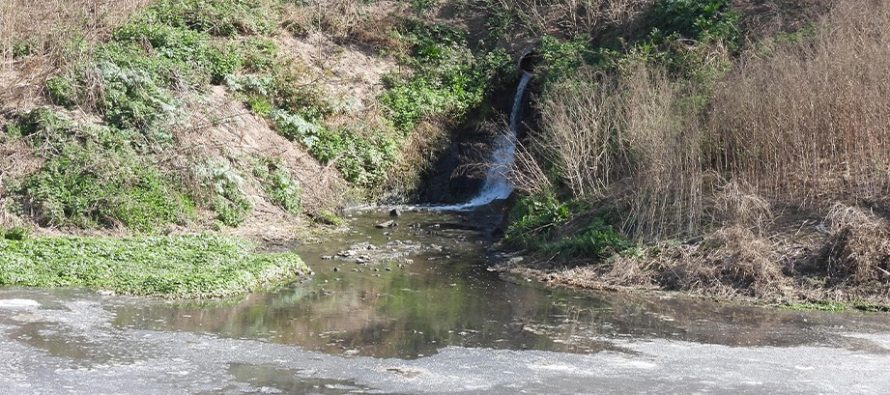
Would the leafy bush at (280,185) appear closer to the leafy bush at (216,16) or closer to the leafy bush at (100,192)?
the leafy bush at (100,192)

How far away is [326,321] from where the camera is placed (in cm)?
1380

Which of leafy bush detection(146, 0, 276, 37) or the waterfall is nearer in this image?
the waterfall

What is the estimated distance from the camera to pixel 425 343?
1281cm

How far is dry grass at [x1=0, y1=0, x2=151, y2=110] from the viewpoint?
66.0 ft

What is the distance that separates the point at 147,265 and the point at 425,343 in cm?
475

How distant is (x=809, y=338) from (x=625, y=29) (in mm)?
15520

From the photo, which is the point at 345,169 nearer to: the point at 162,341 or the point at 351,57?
the point at 351,57

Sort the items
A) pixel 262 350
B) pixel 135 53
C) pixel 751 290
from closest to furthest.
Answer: pixel 262 350 → pixel 751 290 → pixel 135 53

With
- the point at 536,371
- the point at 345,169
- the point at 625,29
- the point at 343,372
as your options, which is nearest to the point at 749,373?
the point at 536,371

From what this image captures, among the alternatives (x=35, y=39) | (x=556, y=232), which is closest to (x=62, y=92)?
(x=35, y=39)

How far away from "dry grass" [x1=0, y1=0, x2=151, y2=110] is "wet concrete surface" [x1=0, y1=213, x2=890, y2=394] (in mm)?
6996

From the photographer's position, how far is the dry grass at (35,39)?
20109 mm

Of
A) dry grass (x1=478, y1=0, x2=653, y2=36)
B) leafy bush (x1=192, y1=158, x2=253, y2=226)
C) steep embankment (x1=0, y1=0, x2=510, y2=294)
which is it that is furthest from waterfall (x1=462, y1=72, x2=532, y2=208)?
leafy bush (x1=192, y1=158, x2=253, y2=226)

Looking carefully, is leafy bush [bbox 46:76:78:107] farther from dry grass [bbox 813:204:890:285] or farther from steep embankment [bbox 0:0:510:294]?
dry grass [bbox 813:204:890:285]
